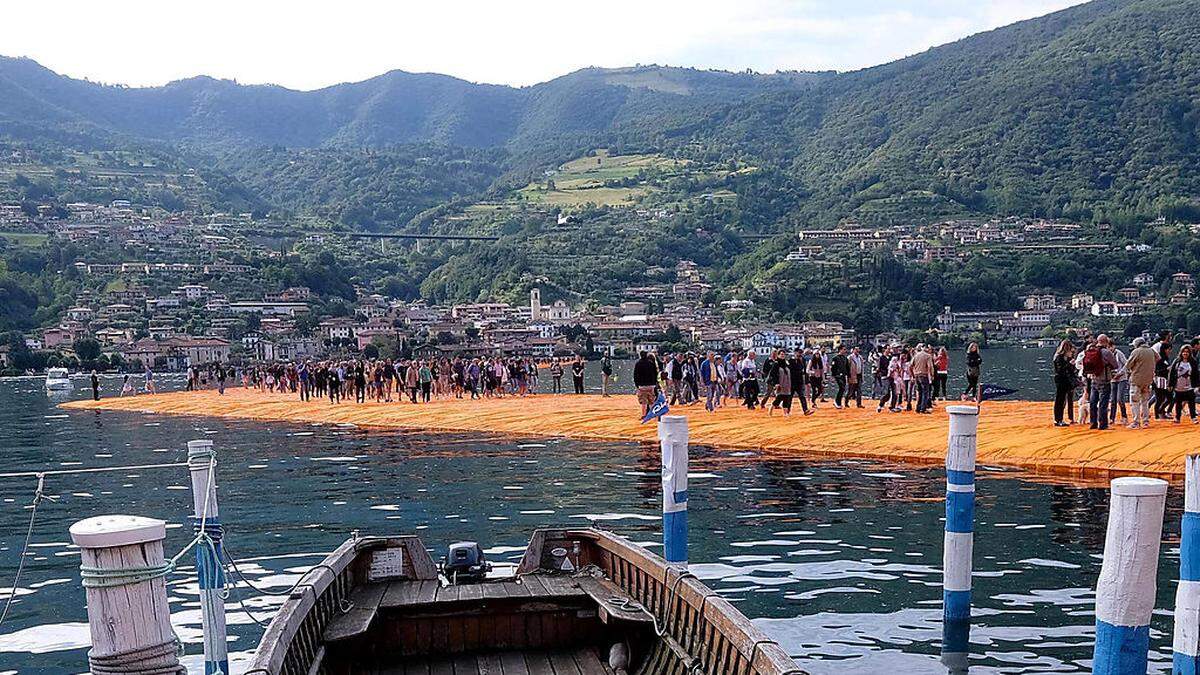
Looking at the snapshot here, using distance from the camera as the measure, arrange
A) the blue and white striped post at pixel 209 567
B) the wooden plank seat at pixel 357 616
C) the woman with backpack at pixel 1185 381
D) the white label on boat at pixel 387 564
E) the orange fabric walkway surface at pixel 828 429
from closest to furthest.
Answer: the wooden plank seat at pixel 357 616 → the blue and white striped post at pixel 209 567 → the white label on boat at pixel 387 564 → the orange fabric walkway surface at pixel 828 429 → the woman with backpack at pixel 1185 381

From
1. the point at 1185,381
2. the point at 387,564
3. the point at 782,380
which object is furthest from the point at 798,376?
the point at 387,564

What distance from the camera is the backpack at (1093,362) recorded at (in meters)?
22.3

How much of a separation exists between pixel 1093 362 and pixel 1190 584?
1493 cm

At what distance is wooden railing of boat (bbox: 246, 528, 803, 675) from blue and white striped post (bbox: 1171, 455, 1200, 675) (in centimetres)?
297

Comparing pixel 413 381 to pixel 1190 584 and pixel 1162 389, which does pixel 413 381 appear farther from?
pixel 1190 584

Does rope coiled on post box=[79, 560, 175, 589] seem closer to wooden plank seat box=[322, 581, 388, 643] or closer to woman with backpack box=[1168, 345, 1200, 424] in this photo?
wooden plank seat box=[322, 581, 388, 643]

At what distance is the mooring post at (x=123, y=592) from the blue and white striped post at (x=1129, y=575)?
554 centimetres

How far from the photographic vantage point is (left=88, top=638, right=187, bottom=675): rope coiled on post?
5.91 meters

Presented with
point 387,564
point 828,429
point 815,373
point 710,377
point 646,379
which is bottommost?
point 828,429

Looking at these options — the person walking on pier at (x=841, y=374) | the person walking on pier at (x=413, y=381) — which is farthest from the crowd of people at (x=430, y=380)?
the person walking on pier at (x=841, y=374)

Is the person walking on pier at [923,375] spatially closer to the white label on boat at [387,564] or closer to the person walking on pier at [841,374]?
the person walking on pier at [841,374]

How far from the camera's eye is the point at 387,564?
1121 centimetres

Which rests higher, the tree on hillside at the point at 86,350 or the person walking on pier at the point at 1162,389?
the person walking on pier at the point at 1162,389

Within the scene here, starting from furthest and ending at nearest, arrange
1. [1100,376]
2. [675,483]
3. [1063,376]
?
[1063,376] → [1100,376] → [675,483]
